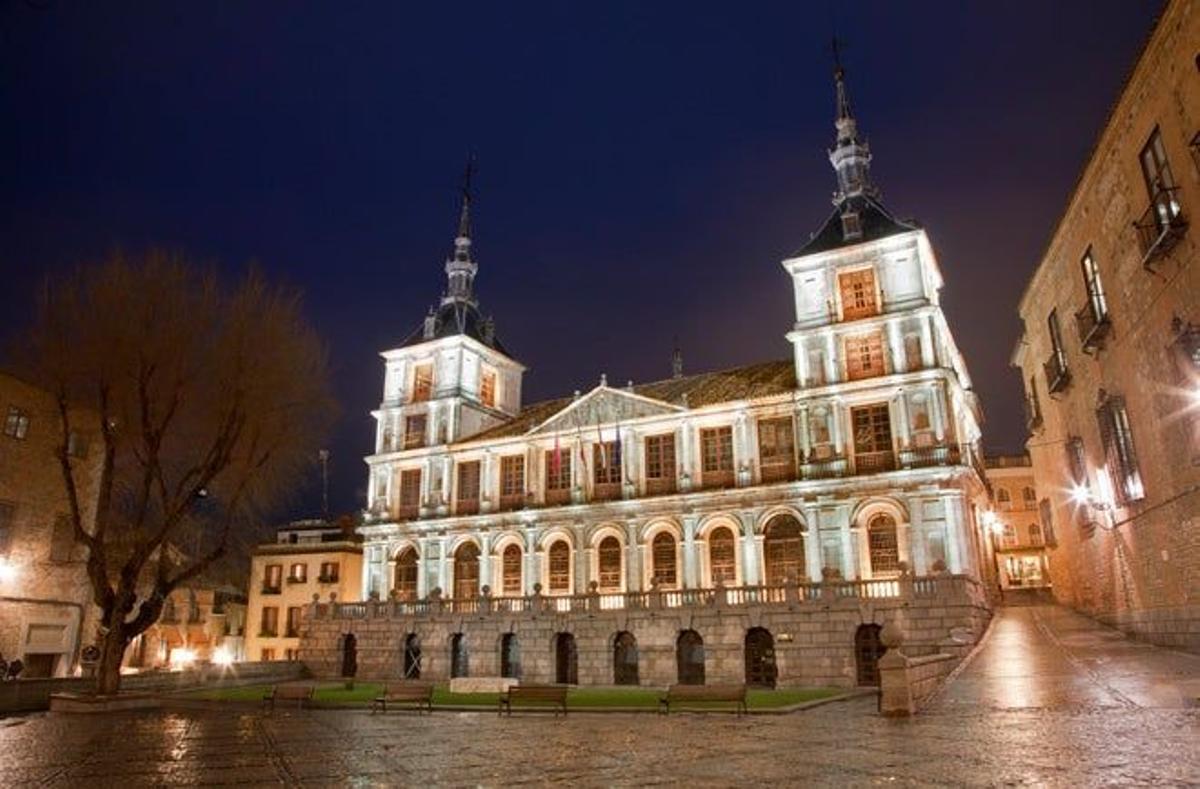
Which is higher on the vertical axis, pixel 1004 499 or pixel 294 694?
pixel 1004 499

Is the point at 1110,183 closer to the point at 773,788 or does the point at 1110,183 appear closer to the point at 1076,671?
the point at 1076,671

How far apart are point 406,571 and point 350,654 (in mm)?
5685

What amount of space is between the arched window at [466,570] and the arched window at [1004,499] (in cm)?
4657

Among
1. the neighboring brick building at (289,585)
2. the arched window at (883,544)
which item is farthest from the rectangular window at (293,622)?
the arched window at (883,544)

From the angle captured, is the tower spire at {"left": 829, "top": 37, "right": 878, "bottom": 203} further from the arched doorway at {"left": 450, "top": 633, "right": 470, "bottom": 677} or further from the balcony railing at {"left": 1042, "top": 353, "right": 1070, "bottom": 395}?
the arched doorway at {"left": 450, "top": 633, "right": 470, "bottom": 677}

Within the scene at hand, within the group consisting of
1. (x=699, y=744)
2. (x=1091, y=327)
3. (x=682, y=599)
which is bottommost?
(x=699, y=744)

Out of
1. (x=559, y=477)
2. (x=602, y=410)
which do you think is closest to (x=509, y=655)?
(x=559, y=477)

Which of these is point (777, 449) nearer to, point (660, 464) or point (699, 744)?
point (660, 464)

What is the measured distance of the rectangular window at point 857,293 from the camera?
38281 mm

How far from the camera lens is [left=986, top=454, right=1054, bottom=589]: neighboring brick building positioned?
62062 mm

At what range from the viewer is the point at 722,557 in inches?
1486

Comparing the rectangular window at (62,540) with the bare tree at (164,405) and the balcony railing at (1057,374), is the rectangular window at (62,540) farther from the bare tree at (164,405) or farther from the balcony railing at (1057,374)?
the balcony railing at (1057,374)

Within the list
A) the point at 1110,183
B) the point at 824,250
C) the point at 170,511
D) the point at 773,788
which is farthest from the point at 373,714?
the point at 824,250

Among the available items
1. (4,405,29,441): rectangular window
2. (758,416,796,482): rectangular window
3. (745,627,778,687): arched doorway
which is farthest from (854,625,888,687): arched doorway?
(4,405,29,441): rectangular window
